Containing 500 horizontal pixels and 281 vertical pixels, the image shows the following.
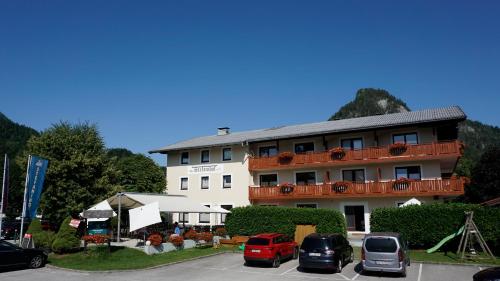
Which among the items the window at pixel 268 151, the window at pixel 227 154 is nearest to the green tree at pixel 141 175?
the window at pixel 227 154

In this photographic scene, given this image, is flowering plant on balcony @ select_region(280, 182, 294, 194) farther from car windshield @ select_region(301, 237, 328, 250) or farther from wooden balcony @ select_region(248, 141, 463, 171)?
car windshield @ select_region(301, 237, 328, 250)

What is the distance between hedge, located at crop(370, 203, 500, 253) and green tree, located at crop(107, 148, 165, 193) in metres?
34.5

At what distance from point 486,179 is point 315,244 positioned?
4485cm

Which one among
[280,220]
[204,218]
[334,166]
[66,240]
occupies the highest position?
[334,166]

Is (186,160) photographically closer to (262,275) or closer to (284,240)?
(284,240)

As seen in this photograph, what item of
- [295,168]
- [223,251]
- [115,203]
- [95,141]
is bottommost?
[223,251]

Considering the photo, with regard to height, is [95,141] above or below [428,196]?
above

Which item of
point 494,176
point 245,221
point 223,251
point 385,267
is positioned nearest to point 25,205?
point 223,251

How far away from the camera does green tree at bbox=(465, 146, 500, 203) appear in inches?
2067

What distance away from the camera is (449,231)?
2402 cm

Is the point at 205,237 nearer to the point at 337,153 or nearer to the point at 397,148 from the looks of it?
the point at 337,153

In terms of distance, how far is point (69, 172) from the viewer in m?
34.5

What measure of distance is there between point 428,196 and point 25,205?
2710 centimetres

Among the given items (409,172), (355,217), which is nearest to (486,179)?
(409,172)
